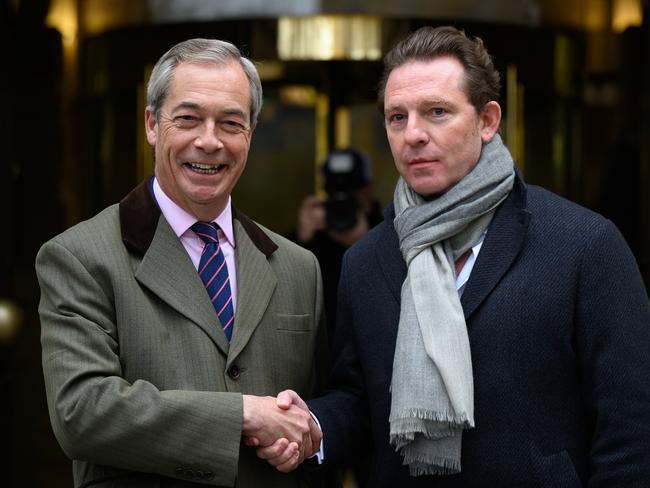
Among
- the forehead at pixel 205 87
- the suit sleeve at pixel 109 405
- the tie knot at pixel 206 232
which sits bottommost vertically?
the suit sleeve at pixel 109 405

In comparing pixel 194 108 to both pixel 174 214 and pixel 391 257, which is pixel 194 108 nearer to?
pixel 174 214

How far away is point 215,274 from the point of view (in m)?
3.16

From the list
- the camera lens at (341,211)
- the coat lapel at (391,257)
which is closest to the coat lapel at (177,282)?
the coat lapel at (391,257)

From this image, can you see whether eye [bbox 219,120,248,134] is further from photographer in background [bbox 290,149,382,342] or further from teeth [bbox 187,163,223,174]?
photographer in background [bbox 290,149,382,342]

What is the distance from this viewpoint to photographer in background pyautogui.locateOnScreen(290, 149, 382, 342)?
4996mm

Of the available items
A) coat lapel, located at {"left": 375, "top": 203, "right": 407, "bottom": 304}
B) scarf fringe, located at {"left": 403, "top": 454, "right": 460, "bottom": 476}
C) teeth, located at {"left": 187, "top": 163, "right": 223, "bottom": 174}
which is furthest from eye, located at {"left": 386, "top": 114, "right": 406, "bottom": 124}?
scarf fringe, located at {"left": 403, "top": 454, "right": 460, "bottom": 476}

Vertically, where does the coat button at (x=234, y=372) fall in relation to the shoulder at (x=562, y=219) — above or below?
below

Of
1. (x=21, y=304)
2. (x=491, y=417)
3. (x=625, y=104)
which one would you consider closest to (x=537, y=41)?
(x=625, y=104)

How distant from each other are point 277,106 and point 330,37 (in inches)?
20.7

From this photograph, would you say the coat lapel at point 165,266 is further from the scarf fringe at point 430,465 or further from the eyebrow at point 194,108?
the scarf fringe at point 430,465

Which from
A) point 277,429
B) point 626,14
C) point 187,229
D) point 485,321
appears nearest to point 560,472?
point 485,321

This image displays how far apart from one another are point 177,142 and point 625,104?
3.08m

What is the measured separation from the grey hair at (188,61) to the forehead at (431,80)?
0.44m

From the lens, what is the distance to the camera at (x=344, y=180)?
16.8 feet
